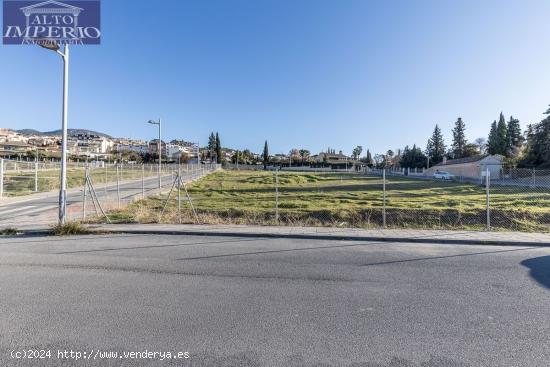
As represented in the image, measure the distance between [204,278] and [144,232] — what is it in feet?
17.1

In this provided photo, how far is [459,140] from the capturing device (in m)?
98.7

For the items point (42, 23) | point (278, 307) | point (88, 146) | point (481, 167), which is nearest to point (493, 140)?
point (481, 167)

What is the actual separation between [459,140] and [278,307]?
113 meters

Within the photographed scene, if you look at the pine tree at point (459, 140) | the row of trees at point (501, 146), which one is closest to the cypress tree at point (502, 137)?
the row of trees at point (501, 146)

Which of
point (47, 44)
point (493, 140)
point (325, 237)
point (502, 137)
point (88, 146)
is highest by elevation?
point (88, 146)

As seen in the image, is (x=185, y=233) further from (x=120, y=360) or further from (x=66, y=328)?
(x=120, y=360)

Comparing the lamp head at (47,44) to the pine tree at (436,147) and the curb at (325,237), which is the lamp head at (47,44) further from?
the pine tree at (436,147)

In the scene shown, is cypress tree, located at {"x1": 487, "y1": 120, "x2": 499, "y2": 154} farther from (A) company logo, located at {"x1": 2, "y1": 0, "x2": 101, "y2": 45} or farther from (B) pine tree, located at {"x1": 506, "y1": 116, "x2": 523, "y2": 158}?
(A) company logo, located at {"x1": 2, "y1": 0, "x2": 101, "y2": 45}

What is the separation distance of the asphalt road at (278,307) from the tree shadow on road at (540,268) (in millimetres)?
21

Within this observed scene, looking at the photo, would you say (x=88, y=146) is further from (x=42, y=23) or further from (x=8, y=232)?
(x=8, y=232)

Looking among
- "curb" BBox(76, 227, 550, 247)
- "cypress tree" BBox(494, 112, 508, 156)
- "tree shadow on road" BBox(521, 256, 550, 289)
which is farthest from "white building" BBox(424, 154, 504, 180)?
"tree shadow on road" BBox(521, 256, 550, 289)

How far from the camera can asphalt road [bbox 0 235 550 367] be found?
3164mm

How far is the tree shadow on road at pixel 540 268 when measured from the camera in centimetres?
544

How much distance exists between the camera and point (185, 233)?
9617 mm
